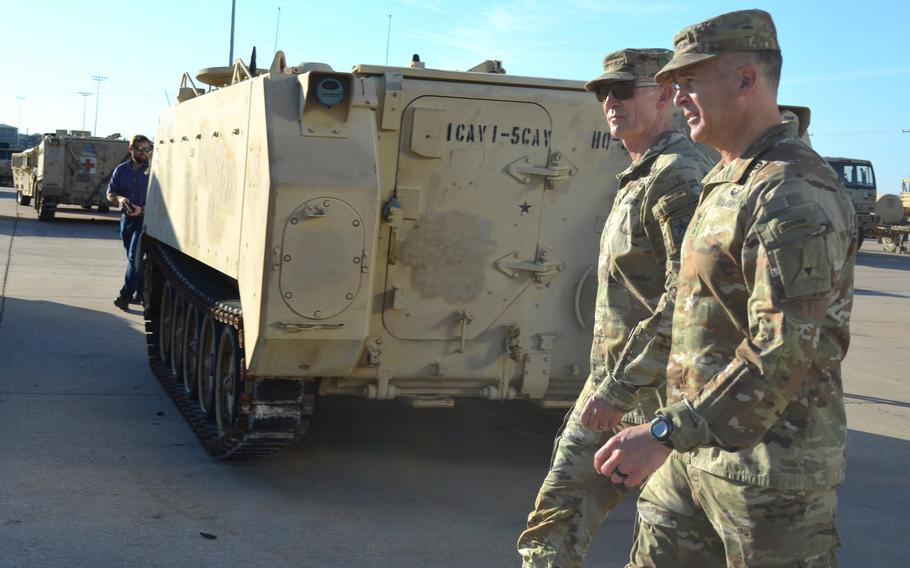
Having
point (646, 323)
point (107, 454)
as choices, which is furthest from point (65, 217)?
Answer: point (646, 323)

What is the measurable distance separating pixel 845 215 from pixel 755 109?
34 centimetres

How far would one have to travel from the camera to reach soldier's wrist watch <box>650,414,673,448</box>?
2.58 m

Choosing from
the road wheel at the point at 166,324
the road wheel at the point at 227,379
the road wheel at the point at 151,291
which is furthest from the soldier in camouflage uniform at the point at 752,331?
the road wheel at the point at 151,291

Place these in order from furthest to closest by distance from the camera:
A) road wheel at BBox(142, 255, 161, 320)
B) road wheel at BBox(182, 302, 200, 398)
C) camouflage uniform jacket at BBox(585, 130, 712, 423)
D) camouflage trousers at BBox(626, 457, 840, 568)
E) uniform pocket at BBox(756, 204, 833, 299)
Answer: road wheel at BBox(142, 255, 161, 320) → road wheel at BBox(182, 302, 200, 398) → camouflage uniform jacket at BBox(585, 130, 712, 423) → camouflage trousers at BBox(626, 457, 840, 568) → uniform pocket at BBox(756, 204, 833, 299)

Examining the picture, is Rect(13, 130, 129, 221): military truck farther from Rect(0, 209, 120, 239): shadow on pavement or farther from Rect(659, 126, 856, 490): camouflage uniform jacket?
Rect(659, 126, 856, 490): camouflage uniform jacket

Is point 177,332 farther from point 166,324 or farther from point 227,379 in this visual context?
point 227,379

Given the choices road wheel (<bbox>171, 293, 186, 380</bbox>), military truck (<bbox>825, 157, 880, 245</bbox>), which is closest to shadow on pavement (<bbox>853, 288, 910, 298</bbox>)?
military truck (<bbox>825, 157, 880, 245</bbox>)

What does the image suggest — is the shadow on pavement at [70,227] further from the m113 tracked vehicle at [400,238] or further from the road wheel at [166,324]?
the m113 tracked vehicle at [400,238]

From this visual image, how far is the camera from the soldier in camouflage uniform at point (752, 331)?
2.53m

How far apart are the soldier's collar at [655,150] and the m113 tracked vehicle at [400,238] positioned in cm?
178

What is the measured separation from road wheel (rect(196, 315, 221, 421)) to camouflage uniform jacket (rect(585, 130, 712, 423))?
11.9ft

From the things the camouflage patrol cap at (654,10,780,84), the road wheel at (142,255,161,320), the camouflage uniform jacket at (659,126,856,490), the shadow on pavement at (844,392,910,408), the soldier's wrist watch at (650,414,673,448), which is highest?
the camouflage patrol cap at (654,10,780,84)

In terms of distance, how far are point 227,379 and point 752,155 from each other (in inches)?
182

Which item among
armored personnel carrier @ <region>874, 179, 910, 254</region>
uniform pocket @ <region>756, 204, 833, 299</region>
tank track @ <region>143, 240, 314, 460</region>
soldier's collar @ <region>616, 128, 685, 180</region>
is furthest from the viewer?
armored personnel carrier @ <region>874, 179, 910, 254</region>
